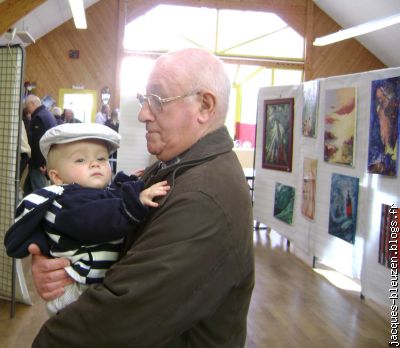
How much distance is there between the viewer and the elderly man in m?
0.92

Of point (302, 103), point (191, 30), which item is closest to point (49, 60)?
point (191, 30)

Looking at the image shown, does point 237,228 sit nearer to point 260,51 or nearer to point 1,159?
point 1,159

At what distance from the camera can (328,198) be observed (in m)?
4.21

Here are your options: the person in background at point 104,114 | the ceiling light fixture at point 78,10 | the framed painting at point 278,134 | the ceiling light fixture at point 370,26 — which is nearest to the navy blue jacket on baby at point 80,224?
the framed painting at point 278,134

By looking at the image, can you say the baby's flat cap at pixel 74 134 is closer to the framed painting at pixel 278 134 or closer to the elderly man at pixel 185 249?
the elderly man at pixel 185 249

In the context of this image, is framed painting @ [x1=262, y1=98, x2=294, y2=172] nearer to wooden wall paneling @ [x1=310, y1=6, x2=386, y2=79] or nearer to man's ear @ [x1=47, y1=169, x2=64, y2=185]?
man's ear @ [x1=47, y1=169, x2=64, y2=185]

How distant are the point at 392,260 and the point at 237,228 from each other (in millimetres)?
2596

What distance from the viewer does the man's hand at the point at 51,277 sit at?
4.10ft

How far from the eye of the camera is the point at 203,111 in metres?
1.15

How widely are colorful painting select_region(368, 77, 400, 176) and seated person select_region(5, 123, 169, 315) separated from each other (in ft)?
7.90

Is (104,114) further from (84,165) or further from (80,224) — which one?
(80,224)

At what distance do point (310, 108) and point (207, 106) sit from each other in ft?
12.0

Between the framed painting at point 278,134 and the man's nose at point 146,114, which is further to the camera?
the framed painting at point 278,134

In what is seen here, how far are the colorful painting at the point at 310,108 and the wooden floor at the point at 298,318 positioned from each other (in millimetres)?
1483
